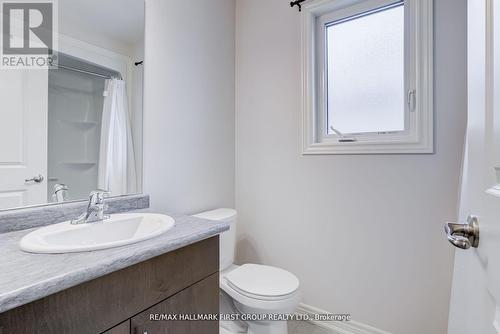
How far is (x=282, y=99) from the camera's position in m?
1.79

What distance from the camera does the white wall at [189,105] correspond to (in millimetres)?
1417

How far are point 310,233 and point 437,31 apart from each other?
1.33 metres

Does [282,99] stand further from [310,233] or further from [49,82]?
[49,82]

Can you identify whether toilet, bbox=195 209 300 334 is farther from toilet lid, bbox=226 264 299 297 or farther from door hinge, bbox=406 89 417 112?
door hinge, bbox=406 89 417 112

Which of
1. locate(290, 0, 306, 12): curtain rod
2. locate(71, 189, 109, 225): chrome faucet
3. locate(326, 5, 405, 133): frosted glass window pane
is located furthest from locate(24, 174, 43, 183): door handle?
locate(290, 0, 306, 12): curtain rod

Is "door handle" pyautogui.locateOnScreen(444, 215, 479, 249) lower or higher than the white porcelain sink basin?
higher

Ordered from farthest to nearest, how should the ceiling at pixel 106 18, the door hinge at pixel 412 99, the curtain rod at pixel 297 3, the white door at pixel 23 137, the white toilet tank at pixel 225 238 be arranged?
the curtain rod at pixel 297 3 → the white toilet tank at pixel 225 238 → the door hinge at pixel 412 99 → the ceiling at pixel 106 18 → the white door at pixel 23 137

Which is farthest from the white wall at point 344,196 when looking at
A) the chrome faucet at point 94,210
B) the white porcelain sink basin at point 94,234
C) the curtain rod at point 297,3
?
the chrome faucet at point 94,210

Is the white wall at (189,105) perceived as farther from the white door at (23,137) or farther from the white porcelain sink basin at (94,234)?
the white door at (23,137)

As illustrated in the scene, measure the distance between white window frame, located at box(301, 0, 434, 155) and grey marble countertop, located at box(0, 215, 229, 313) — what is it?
112 cm

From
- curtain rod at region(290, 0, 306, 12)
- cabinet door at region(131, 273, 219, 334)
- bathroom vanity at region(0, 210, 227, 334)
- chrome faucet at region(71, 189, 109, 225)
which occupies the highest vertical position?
curtain rod at region(290, 0, 306, 12)

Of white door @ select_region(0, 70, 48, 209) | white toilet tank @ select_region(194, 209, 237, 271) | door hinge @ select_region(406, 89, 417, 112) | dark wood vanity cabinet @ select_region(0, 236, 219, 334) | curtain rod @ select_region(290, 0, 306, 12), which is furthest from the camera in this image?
curtain rod @ select_region(290, 0, 306, 12)

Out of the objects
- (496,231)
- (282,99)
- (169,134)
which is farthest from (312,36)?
(496,231)

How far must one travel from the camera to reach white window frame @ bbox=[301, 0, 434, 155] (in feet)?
4.29
